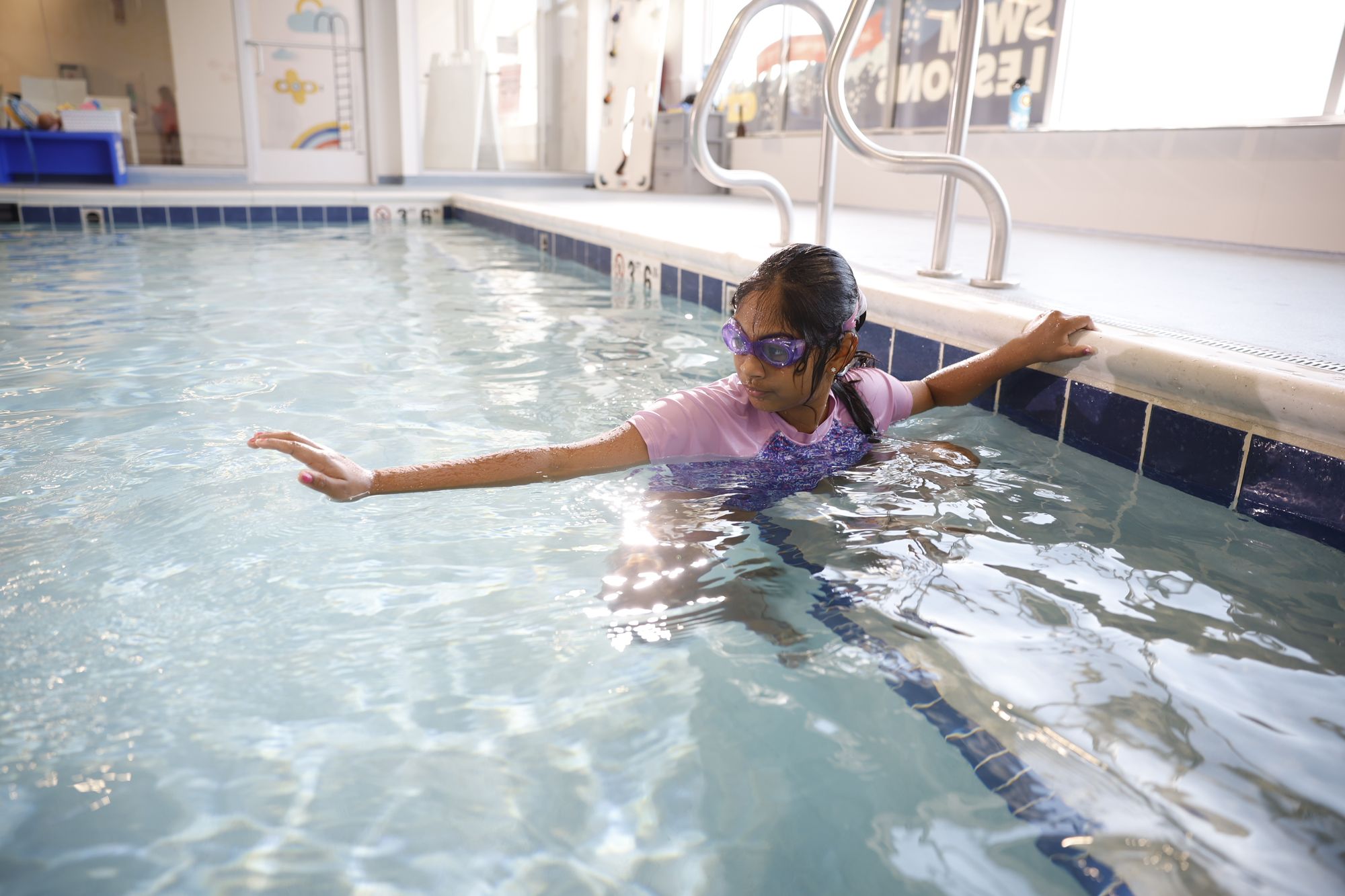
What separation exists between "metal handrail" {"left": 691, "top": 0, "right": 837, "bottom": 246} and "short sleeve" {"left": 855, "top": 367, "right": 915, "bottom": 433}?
135 centimetres

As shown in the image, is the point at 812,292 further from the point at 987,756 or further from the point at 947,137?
the point at 947,137

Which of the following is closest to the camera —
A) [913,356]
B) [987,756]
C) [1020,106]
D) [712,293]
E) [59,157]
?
[987,756]

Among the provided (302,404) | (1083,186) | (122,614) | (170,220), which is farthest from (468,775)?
(170,220)

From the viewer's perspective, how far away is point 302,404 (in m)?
2.92

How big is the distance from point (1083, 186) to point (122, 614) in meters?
6.09

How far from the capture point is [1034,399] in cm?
254

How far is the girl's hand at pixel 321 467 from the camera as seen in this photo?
1.51 m

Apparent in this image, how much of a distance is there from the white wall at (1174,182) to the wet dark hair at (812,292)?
410 cm

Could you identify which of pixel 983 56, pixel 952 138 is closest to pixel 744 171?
pixel 952 138

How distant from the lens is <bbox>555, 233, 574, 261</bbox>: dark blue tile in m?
6.46

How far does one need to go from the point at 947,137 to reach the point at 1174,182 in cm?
315

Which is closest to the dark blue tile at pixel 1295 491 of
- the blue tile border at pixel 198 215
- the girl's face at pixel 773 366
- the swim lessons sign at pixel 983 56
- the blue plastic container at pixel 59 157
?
the girl's face at pixel 773 366

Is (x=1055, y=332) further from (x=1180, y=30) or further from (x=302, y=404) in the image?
(x=1180, y=30)

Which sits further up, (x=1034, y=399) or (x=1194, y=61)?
(x=1194, y=61)
